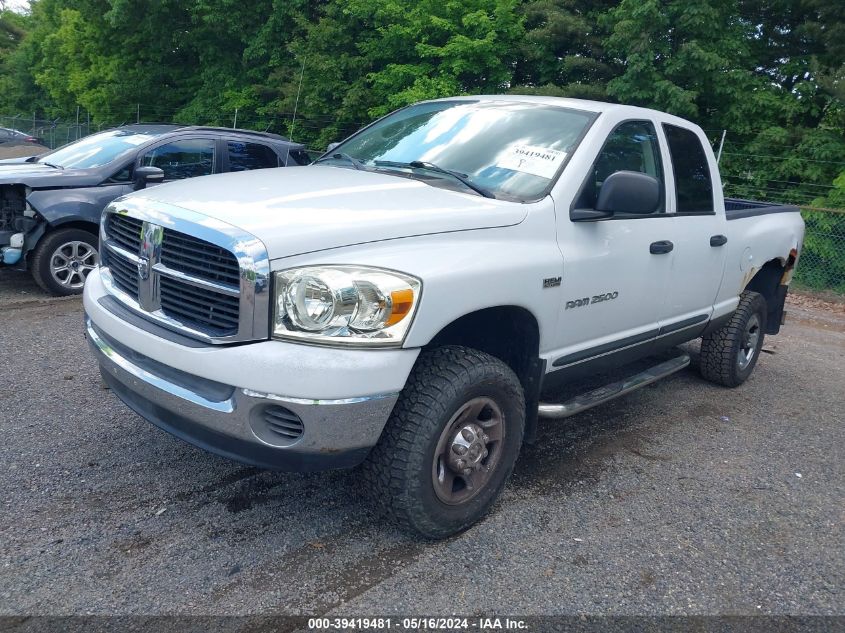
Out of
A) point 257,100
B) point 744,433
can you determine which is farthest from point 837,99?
point 257,100

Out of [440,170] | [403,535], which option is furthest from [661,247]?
[403,535]

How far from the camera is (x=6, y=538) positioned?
299 cm

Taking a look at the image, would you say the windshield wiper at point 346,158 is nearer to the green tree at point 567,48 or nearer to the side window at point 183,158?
the side window at point 183,158

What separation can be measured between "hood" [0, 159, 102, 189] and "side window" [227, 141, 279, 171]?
1.42 meters

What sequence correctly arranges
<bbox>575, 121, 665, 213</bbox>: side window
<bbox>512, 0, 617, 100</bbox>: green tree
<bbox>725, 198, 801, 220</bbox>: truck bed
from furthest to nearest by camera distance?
<bbox>512, 0, 617, 100</bbox>: green tree < <bbox>725, 198, 801, 220</bbox>: truck bed < <bbox>575, 121, 665, 213</bbox>: side window

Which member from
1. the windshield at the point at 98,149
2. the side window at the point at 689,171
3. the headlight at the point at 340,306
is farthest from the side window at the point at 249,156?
the headlight at the point at 340,306

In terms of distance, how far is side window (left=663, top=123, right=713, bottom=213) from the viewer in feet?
15.0

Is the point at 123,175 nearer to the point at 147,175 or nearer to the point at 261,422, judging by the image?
the point at 147,175

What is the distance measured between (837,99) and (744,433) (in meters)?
8.80

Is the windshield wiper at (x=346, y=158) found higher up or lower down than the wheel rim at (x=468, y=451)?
higher up

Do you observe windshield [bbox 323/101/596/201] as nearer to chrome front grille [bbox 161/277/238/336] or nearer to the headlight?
the headlight

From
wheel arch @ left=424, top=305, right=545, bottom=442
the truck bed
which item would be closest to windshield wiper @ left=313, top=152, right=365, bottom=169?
wheel arch @ left=424, top=305, right=545, bottom=442

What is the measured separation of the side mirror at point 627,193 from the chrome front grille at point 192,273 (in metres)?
1.76

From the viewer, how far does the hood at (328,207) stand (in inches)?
109
